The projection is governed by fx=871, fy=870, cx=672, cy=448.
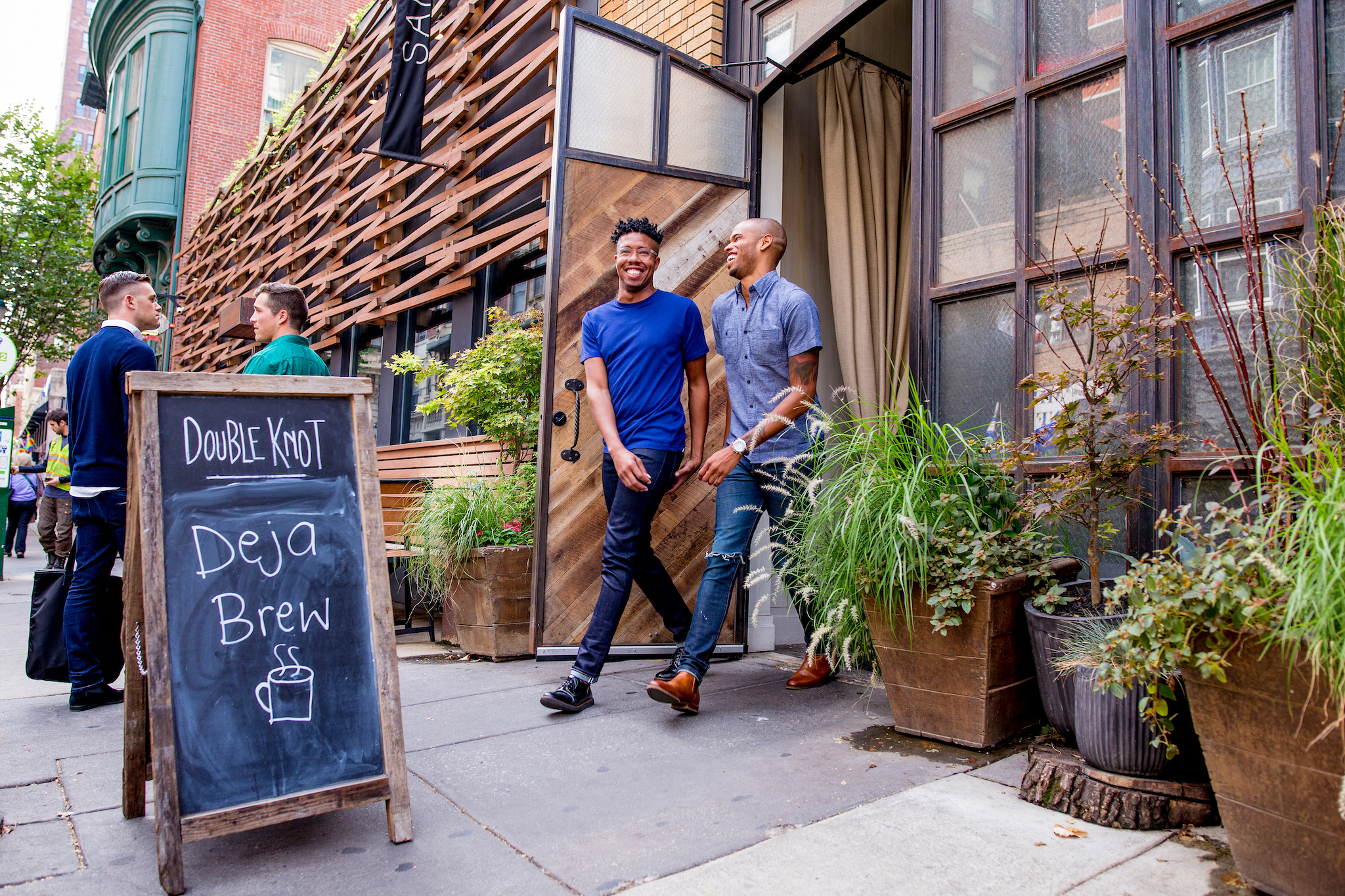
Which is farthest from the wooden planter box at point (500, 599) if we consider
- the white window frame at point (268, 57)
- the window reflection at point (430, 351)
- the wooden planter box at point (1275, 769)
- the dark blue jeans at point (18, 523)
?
the white window frame at point (268, 57)

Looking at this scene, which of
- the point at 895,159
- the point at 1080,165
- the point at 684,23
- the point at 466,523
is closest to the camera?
the point at 1080,165

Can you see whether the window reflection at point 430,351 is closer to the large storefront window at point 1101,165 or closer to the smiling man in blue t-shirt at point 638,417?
the smiling man in blue t-shirt at point 638,417

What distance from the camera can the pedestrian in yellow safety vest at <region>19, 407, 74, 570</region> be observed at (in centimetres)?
856

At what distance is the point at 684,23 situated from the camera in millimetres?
5137

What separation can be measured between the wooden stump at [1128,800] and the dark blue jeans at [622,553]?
1.52 meters

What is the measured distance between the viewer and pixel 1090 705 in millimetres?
2223

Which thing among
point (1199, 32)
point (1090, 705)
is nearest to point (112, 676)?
point (1090, 705)

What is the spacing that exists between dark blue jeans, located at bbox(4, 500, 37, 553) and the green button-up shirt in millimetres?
9946

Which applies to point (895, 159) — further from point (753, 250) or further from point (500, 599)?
point (500, 599)

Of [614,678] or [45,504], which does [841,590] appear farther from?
[45,504]

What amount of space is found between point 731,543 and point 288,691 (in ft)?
5.55

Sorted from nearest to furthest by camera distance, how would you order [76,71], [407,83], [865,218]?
1. [865,218]
2. [407,83]
3. [76,71]

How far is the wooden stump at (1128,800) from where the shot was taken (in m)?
2.12

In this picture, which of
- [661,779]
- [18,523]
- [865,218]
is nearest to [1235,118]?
[661,779]
